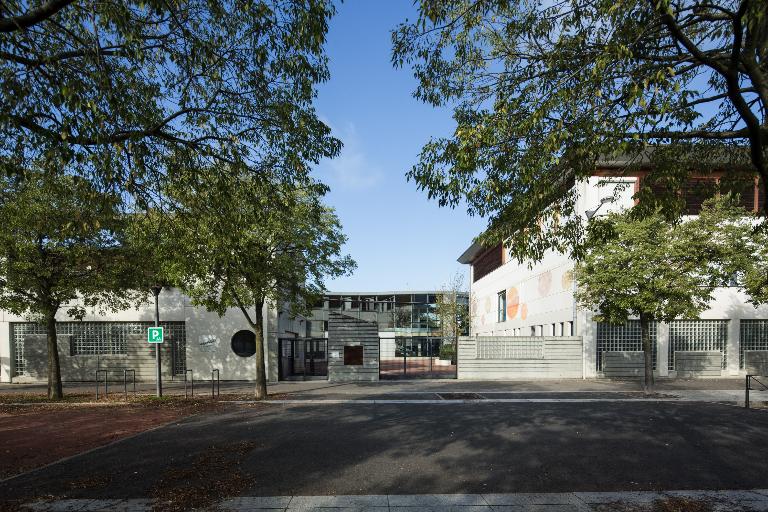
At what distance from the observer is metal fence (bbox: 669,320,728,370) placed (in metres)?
25.1

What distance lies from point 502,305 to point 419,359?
10.6m

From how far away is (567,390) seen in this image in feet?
66.2

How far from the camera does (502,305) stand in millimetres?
40688

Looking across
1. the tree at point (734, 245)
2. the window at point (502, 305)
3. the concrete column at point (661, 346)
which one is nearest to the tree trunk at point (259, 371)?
the tree at point (734, 245)

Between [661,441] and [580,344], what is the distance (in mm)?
14901

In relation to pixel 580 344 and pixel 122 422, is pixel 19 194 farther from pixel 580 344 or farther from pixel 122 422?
Result: pixel 580 344

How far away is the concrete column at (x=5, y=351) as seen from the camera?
997 inches

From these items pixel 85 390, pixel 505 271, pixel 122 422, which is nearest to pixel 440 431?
pixel 122 422

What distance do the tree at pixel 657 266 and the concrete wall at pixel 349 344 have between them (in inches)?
385

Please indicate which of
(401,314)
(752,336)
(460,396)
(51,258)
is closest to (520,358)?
(460,396)

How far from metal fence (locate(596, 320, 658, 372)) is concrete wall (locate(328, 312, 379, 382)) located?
10.6 meters

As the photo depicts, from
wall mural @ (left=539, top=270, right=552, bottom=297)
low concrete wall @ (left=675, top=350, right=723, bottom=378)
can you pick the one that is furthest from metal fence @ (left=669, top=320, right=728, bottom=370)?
wall mural @ (left=539, top=270, right=552, bottom=297)

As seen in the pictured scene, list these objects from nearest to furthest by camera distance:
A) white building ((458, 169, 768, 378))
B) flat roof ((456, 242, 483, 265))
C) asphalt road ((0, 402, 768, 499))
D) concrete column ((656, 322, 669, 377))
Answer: asphalt road ((0, 402, 768, 499))
white building ((458, 169, 768, 378))
concrete column ((656, 322, 669, 377))
flat roof ((456, 242, 483, 265))

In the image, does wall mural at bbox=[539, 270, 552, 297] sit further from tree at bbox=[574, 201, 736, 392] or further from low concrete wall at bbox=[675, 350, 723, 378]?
tree at bbox=[574, 201, 736, 392]
